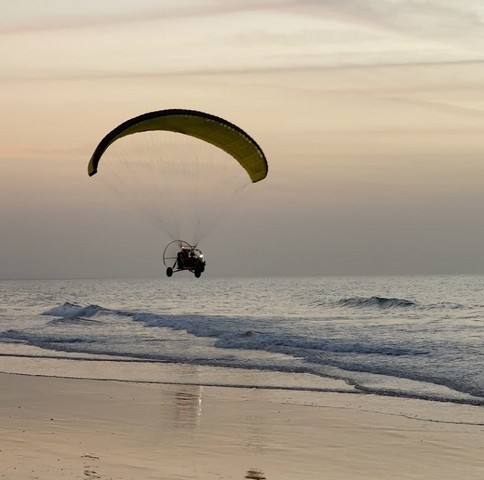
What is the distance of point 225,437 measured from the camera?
16.0 m

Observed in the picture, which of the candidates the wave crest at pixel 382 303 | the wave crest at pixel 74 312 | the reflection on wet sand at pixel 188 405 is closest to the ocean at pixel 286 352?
the reflection on wet sand at pixel 188 405

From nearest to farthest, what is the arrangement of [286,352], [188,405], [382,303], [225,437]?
[225,437], [188,405], [286,352], [382,303]

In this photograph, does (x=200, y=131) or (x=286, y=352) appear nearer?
(x=200, y=131)

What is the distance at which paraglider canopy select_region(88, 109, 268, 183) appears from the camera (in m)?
25.9

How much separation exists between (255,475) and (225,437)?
281cm

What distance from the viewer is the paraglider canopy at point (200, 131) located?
25891 mm

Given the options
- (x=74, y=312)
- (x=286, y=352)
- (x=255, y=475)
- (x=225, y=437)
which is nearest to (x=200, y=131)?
(x=286, y=352)

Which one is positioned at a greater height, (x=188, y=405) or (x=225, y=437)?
(x=188, y=405)

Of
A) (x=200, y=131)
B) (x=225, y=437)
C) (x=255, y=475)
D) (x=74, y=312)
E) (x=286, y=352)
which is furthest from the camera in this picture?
(x=74, y=312)

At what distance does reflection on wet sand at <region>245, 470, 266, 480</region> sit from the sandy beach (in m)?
0.03

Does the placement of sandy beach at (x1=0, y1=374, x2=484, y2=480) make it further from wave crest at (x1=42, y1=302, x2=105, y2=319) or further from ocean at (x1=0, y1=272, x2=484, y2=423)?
wave crest at (x1=42, y1=302, x2=105, y2=319)

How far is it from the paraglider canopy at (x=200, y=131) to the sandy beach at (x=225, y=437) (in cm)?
772

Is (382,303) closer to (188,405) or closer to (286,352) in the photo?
(286,352)

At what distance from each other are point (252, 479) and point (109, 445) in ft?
10.4
